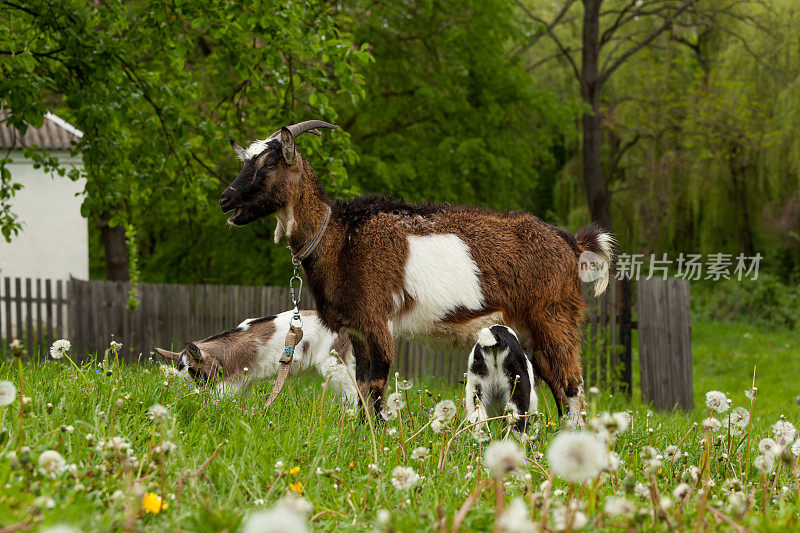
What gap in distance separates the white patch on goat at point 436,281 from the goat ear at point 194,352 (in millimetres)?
2342

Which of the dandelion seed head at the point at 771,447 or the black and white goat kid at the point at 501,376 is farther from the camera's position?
the black and white goat kid at the point at 501,376

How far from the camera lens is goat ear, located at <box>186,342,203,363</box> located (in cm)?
641

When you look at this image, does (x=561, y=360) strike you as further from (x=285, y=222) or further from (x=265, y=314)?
(x=265, y=314)

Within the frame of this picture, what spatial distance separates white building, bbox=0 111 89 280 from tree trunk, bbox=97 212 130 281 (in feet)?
18.5

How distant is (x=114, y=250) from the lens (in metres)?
15.4

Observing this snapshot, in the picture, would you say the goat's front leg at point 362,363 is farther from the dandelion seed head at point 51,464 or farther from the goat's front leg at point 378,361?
the dandelion seed head at point 51,464

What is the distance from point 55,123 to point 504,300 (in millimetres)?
18935

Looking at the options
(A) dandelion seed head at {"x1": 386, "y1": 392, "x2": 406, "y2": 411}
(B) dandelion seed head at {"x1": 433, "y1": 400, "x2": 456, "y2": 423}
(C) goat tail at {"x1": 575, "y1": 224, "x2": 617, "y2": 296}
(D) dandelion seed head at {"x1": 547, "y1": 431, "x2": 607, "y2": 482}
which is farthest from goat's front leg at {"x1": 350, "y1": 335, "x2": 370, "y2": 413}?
(D) dandelion seed head at {"x1": 547, "y1": 431, "x2": 607, "y2": 482}

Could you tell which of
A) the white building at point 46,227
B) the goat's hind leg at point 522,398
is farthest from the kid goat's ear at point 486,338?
the white building at point 46,227

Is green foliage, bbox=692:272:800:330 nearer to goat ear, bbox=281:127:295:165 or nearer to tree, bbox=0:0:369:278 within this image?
tree, bbox=0:0:369:278

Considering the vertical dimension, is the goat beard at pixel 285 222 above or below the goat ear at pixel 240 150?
below

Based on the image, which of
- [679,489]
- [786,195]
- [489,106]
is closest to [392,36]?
[489,106]

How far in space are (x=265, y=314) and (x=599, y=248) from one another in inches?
281

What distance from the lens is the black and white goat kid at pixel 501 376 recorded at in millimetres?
4457
